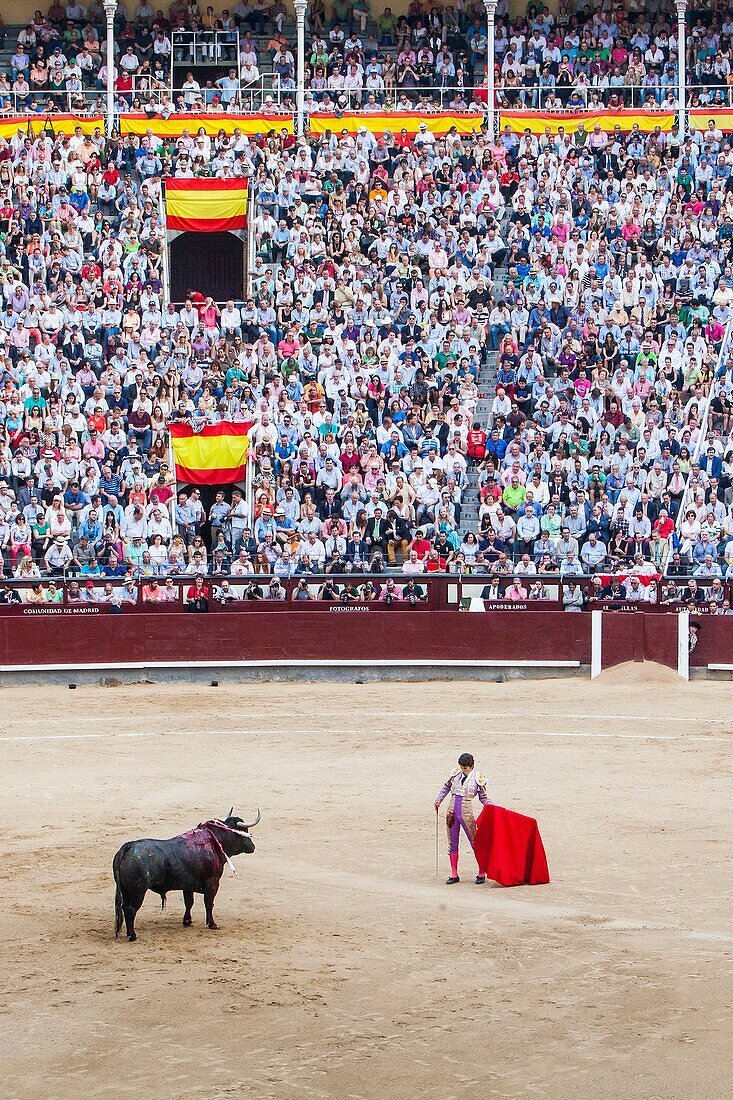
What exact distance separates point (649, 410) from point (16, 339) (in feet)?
31.0

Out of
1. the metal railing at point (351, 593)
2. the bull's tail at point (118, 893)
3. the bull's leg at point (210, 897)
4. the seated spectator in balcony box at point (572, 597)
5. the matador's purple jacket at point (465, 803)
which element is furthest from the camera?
the seated spectator in balcony box at point (572, 597)

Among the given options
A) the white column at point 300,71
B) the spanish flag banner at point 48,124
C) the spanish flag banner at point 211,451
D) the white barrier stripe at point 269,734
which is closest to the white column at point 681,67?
the white column at point 300,71

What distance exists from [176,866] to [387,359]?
16748 mm

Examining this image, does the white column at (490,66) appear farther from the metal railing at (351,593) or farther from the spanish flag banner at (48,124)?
the metal railing at (351,593)

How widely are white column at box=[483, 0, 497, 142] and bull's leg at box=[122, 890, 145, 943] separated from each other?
23005 mm

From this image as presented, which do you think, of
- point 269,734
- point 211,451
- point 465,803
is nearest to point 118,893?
point 465,803

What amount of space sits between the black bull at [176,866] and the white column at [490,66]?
22389 mm

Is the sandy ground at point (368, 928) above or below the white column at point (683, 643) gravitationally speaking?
above

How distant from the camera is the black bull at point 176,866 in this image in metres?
10.2

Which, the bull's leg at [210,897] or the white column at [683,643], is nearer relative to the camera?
the bull's leg at [210,897]

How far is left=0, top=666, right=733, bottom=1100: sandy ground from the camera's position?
8398 mm

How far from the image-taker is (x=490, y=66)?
106 feet

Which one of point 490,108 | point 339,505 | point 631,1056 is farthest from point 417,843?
point 490,108

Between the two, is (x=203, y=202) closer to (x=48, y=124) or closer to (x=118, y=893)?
(x=48, y=124)
